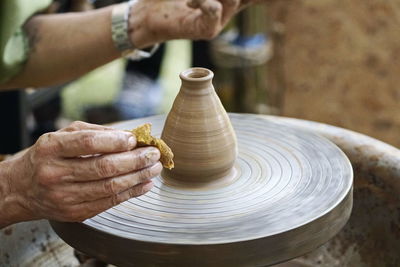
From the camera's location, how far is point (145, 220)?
1314 millimetres

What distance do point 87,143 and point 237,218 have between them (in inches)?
13.1

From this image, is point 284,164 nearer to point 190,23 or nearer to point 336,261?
point 336,261

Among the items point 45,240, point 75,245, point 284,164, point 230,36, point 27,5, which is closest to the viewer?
point 75,245

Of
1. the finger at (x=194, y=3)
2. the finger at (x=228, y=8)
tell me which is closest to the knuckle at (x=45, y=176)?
the finger at (x=194, y=3)

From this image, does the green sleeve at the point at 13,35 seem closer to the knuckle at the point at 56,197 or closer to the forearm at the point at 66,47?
the forearm at the point at 66,47

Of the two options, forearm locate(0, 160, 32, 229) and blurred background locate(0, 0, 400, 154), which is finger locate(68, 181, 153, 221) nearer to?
forearm locate(0, 160, 32, 229)

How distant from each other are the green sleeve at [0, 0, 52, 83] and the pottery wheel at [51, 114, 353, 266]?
79 centimetres

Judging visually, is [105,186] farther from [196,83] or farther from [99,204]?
[196,83]

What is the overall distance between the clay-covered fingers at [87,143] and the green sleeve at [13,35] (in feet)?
2.82

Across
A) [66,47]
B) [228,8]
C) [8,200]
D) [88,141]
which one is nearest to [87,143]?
[88,141]

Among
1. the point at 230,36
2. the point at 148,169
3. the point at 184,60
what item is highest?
the point at 148,169

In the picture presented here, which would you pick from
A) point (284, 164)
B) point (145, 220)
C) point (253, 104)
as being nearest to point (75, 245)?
point (145, 220)

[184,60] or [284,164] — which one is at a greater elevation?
[284,164]

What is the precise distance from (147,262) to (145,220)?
10 cm
